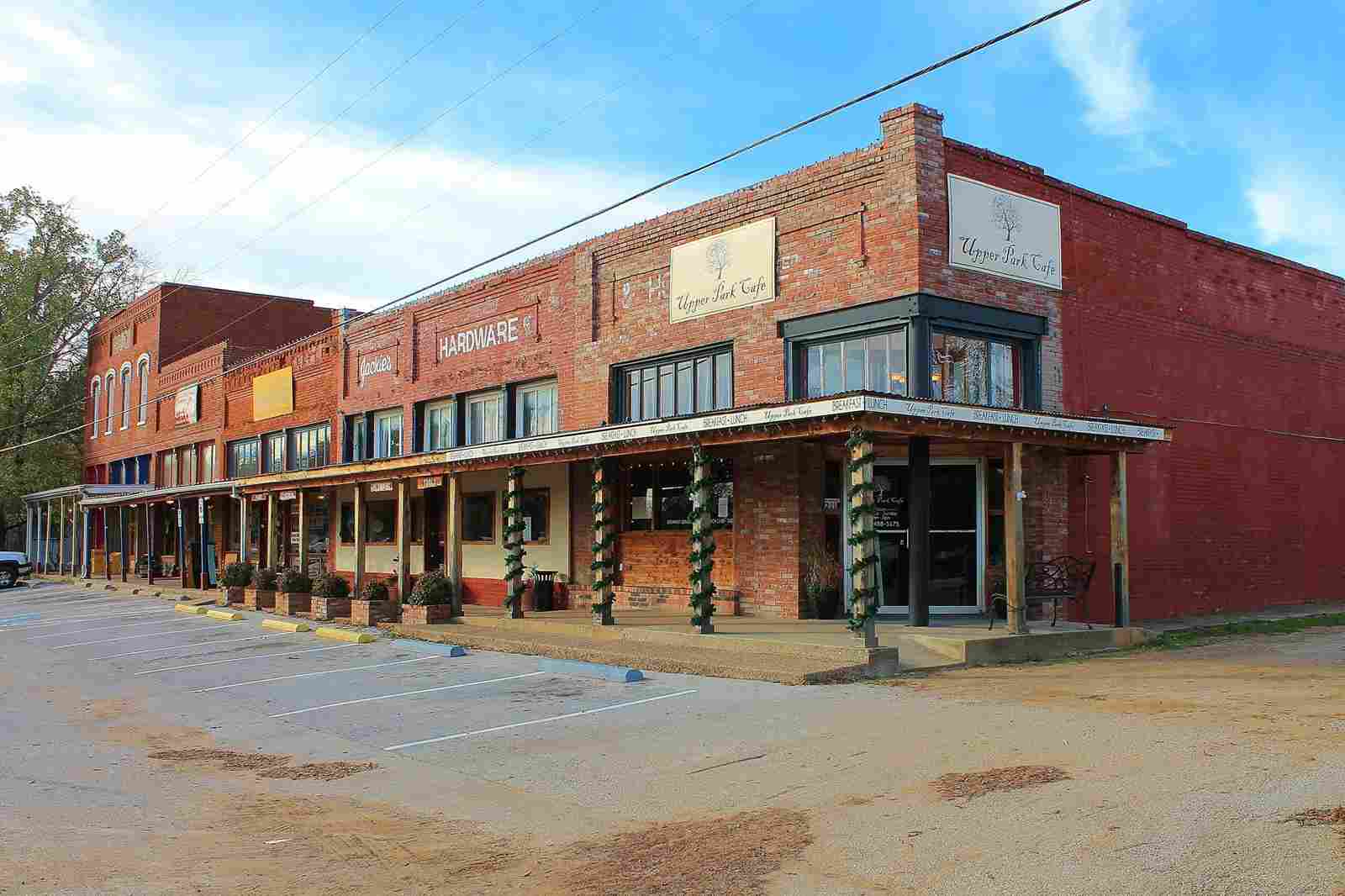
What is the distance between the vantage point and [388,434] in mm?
30000

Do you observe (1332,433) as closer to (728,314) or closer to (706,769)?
(728,314)

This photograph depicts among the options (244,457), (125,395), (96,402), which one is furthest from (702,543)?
(96,402)

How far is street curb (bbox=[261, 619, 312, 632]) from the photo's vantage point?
72.8ft

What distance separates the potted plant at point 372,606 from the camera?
22.3 metres

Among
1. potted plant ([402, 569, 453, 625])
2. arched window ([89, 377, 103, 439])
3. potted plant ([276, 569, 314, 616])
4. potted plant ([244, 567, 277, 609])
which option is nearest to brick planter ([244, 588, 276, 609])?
potted plant ([244, 567, 277, 609])

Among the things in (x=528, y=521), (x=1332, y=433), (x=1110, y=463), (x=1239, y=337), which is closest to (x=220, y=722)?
(x=528, y=521)

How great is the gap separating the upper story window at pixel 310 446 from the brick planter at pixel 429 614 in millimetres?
11851

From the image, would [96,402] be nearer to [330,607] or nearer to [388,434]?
[388,434]

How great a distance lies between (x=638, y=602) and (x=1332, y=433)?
48.5ft

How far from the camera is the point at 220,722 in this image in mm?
12469

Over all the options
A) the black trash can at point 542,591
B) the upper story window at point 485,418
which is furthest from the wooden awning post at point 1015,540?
the upper story window at point 485,418

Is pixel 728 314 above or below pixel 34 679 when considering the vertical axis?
above

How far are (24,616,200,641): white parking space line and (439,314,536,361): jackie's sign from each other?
833 centimetres

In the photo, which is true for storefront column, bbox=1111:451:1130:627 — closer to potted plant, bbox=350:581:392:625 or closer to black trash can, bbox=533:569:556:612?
black trash can, bbox=533:569:556:612
